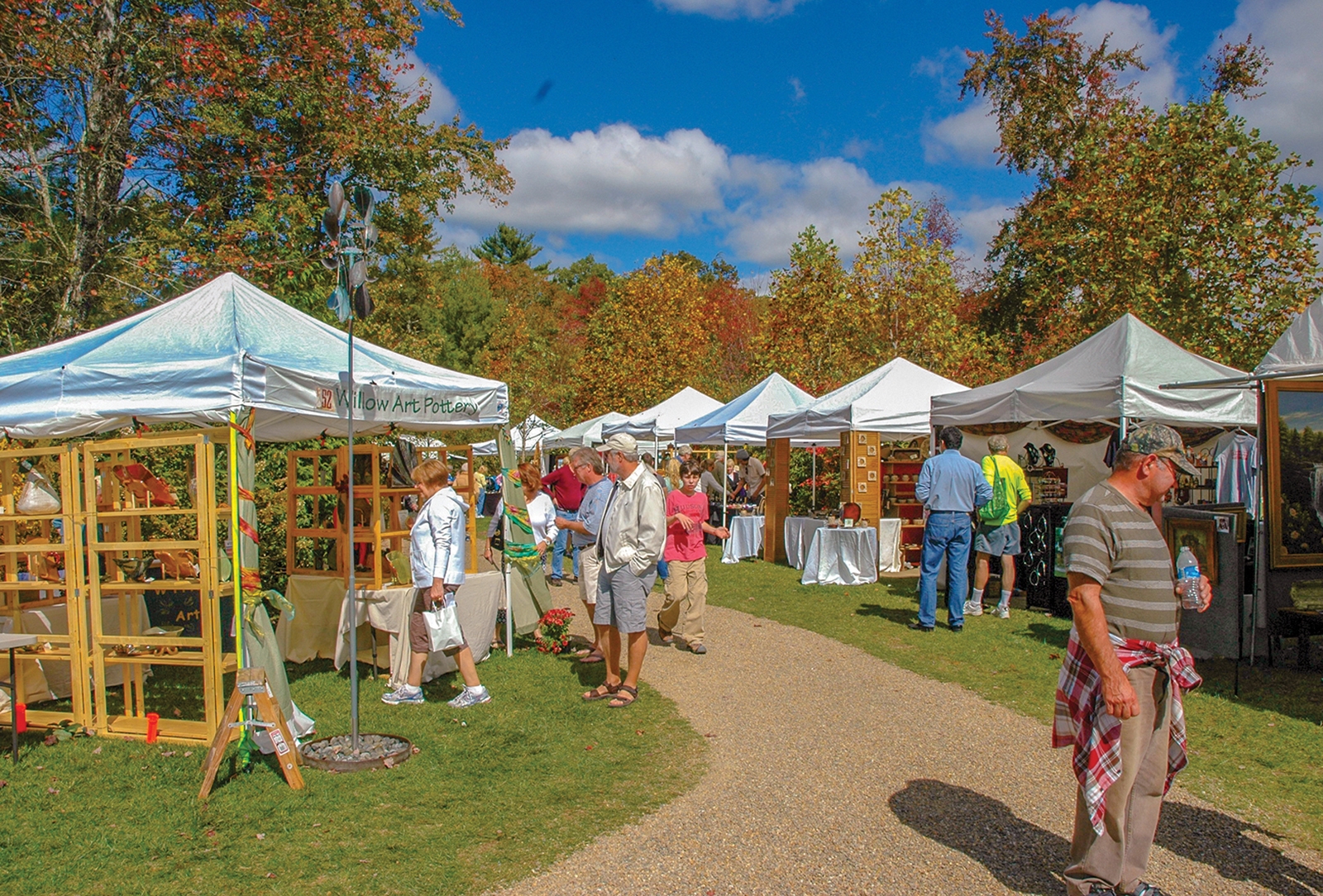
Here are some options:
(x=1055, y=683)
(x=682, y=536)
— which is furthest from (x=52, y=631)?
(x=1055, y=683)

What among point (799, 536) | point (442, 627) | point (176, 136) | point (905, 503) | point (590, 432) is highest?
point (176, 136)

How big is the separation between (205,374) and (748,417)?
1143cm

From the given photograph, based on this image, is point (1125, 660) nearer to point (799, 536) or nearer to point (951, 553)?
point (951, 553)

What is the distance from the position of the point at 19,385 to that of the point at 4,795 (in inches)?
97.8

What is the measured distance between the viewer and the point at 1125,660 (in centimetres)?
306

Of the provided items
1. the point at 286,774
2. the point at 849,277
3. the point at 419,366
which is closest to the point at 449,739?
the point at 286,774

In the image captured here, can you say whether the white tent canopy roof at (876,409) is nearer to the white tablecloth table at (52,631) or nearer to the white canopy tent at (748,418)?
the white canopy tent at (748,418)

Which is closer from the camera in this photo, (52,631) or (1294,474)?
(52,631)

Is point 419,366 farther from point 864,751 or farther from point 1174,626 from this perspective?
point 1174,626

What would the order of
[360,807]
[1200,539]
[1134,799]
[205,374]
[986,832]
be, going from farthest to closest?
[1200,539] < [205,374] < [360,807] < [986,832] < [1134,799]

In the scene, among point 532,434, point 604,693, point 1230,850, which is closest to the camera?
point 1230,850

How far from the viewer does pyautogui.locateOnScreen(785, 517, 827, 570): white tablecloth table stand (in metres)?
13.1

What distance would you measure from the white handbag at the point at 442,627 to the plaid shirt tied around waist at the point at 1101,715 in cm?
396

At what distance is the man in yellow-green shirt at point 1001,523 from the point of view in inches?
367
